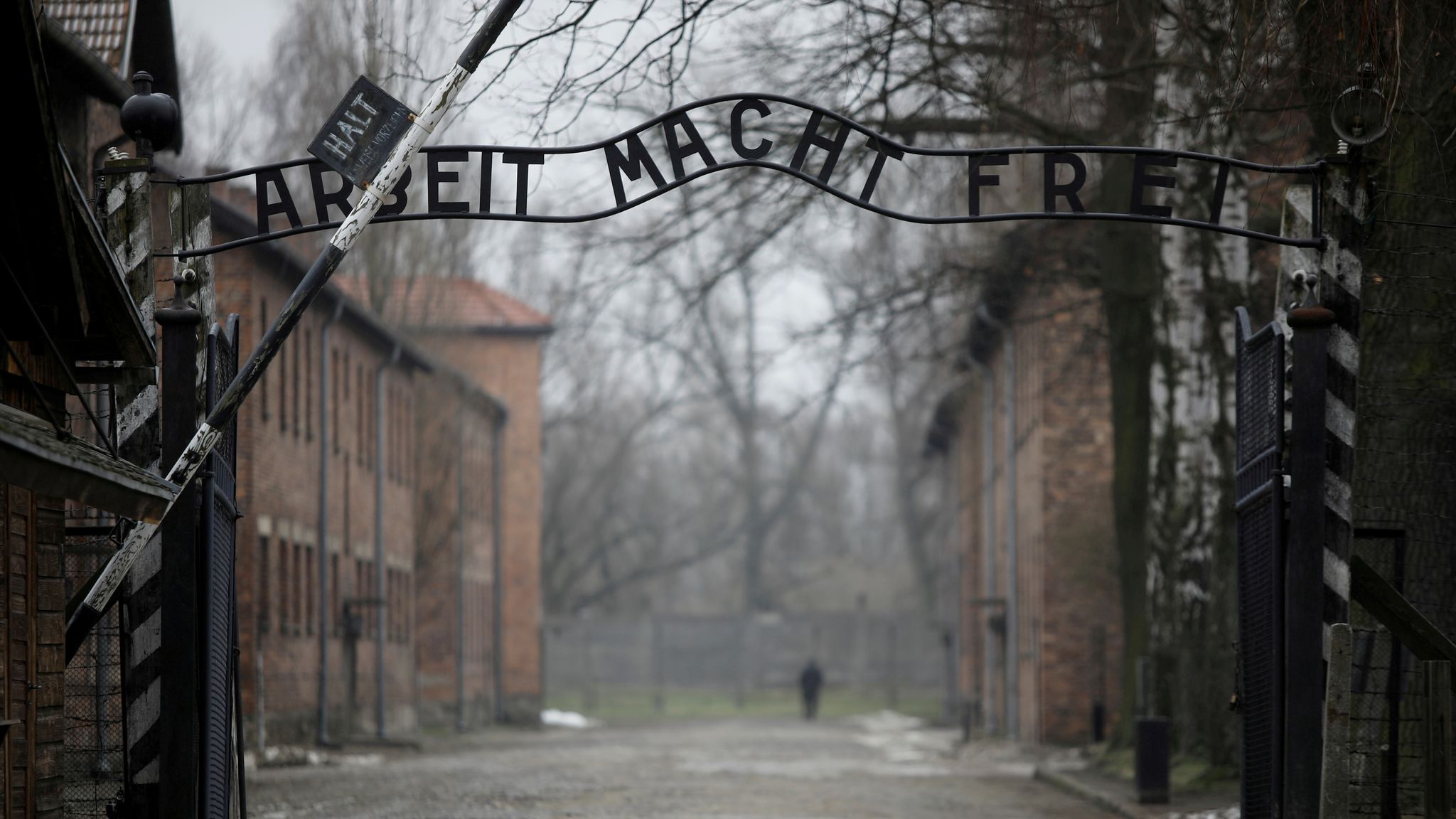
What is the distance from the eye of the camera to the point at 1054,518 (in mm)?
32031

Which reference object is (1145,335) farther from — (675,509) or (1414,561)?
(675,509)

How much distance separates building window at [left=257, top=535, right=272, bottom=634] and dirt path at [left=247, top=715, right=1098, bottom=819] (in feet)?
8.83

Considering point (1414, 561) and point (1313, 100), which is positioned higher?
point (1313, 100)

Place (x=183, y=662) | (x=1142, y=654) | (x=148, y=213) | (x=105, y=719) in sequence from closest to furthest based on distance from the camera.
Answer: (x=183, y=662) < (x=148, y=213) < (x=105, y=719) < (x=1142, y=654)

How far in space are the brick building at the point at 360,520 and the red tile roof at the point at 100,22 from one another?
3.53m

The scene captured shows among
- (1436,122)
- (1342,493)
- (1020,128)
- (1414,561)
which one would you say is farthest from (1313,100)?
(1020,128)

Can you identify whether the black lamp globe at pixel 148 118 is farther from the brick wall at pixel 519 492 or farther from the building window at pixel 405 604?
the brick wall at pixel 519 492

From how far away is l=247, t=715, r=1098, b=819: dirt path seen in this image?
17.7m

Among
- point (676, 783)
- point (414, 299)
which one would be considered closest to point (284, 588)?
point (414, 299)

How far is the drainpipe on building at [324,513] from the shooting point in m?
33.3

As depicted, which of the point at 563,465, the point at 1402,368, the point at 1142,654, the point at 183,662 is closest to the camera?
the point at 183,662

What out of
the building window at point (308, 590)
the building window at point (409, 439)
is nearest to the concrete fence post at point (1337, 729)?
the building window at point (308, 590)

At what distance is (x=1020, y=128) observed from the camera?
59.5 feet

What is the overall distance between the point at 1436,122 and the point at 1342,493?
335cm
